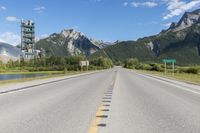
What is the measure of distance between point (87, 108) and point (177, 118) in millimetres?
3612

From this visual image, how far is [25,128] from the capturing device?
8.26 meters

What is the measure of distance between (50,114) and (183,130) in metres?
4.32

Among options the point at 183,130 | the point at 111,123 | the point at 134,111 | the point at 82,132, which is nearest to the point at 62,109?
the point at 134,111

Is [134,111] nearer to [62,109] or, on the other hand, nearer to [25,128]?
[62,109]

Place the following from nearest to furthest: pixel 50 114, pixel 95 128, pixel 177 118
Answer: pixel 95 128 → pixel 177 118 → pixel 50 114

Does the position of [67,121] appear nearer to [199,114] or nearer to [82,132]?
[82,132]

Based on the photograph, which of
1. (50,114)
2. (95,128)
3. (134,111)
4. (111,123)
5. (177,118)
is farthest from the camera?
(134,111)

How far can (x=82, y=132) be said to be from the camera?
25.7 feet

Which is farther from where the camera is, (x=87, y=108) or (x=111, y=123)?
(x=87, y=108)

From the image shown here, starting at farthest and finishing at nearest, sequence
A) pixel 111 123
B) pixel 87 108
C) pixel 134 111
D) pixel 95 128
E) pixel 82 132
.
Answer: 1. pixel 87 108
2. pixel 134 111
3. pixel 111 123
4. pixel 95 128
5. pixel 82 132

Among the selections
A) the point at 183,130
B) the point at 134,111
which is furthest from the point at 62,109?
the point at 183,130

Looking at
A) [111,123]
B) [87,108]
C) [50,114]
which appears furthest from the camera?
[87,108]

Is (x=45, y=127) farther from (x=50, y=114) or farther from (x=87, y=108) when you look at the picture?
(x=87, y=108)

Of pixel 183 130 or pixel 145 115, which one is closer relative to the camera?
pixel 183 130
